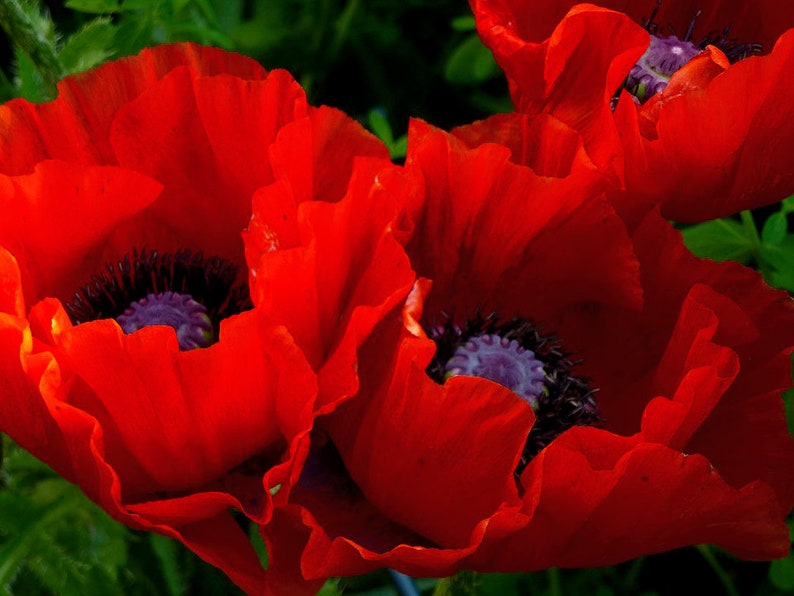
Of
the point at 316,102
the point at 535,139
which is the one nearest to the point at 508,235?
the point at 535,139

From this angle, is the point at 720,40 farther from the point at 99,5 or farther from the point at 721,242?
the point at 99,5

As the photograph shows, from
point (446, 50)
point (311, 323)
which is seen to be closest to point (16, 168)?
point (311, 323)

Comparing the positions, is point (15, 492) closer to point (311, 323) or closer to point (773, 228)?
point (311, 323)

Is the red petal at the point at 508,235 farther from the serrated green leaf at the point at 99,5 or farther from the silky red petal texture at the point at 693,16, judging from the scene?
the serrated green leaf at the point at 99,5

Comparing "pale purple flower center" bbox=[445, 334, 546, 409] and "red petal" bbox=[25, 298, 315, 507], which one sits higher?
"red petal" bbox=[25, 298, 315, 507]

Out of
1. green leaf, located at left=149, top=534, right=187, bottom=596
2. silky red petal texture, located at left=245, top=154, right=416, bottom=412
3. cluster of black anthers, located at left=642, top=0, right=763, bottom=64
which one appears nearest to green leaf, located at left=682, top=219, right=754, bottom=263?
cluster of black anthers, located at left=642, top=0, right=763, bottom=64

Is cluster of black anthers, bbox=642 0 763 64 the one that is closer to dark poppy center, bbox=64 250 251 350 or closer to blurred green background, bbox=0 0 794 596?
blurred green background, bbox=0 0 794 596

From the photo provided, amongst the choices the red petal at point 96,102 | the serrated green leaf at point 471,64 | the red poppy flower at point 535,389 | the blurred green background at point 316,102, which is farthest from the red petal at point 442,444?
the serrated green leaf at point 471,64
